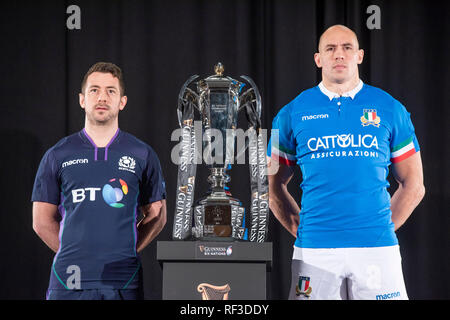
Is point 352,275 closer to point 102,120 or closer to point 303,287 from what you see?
point 303,287

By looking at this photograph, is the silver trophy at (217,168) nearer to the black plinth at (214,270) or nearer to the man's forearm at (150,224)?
the black plinth at (214,270)

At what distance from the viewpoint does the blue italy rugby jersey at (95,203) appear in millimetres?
2006

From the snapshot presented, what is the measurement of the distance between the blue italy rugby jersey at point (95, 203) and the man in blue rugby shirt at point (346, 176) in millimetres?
584

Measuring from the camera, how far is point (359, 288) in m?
2.04

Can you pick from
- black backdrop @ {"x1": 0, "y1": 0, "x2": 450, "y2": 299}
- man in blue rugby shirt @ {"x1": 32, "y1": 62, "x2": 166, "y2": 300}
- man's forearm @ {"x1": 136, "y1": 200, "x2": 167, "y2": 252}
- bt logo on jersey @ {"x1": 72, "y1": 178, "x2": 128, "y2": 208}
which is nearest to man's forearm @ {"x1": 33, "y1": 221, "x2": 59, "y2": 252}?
man in blue rugby shirt @ {"x1": 32, "y1": 62, "x2": 166, "y2": 300}

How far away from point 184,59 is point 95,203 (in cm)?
117

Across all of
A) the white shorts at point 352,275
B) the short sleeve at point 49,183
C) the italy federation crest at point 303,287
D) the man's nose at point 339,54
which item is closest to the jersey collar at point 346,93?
the man's nose at point 339,54

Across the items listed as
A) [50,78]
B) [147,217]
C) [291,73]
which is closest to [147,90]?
[50,78]

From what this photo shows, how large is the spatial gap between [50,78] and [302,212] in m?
1.53

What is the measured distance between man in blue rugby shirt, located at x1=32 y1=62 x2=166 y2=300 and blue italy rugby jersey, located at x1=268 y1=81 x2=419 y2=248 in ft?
1.86

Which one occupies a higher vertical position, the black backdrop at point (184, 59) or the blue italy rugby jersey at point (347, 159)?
the black backdrop at point (184, 59)

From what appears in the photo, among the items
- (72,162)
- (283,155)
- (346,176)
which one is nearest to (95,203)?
(72,162)

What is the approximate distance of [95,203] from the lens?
2.04 metres
